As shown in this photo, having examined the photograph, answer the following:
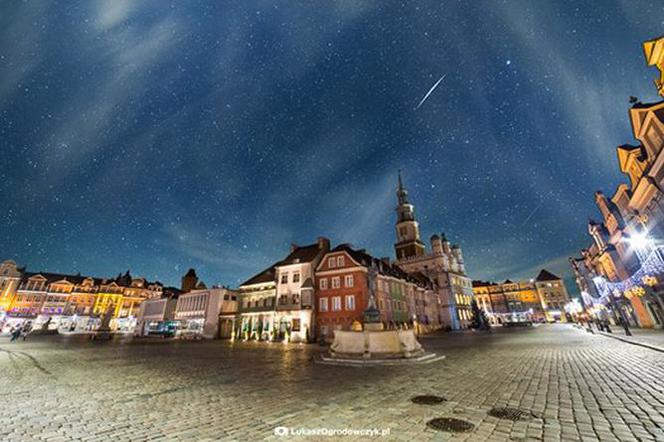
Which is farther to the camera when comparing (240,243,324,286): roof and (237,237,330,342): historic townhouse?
(240,243,324,286): roof

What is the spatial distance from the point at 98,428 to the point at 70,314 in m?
95.0

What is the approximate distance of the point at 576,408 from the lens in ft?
19.2

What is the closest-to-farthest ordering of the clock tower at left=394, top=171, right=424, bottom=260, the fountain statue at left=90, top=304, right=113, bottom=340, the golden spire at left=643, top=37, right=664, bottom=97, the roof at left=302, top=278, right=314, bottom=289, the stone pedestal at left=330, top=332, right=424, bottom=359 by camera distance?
1. the stone pedestal at left=330, top=332, right=424, bottom=359
2. the golden spire at left=643, top=37, right=664, bottom=97
3. the roof at left=302, top=278, right=314, bottom=289
4. the fountain statue at left=90, top=304, right=113, bottom=340
5. the clock tower at left=394, top=171, right=424, bottom=260

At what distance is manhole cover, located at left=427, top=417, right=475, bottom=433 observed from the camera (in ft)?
15.9

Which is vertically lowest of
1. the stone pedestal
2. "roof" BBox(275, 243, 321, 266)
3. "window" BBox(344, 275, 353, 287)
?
the stone pedestal

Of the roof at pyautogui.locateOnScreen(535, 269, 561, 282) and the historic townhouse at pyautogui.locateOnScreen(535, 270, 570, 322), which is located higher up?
the roof at pyautogui.locateOnScreen(535, 269, 561, 282)

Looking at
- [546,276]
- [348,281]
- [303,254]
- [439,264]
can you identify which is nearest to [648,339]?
[348,281]

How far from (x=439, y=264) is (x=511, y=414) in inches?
2628

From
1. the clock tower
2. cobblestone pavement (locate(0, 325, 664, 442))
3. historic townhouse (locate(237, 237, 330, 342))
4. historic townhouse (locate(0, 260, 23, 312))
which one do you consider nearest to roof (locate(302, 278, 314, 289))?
historic townhouse (locate(237, 237, 330, 342))

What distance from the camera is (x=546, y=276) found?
92.8 m

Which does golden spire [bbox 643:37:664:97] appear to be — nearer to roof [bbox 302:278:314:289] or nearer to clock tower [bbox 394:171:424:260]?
roof [bbox 302:278:314:289]

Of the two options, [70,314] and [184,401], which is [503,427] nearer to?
[184,401]

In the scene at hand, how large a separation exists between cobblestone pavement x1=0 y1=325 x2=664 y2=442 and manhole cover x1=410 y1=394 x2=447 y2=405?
0.81 ft

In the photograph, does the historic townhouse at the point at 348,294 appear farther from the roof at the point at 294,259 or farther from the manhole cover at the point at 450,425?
the manhole cover at the point at 450,425
